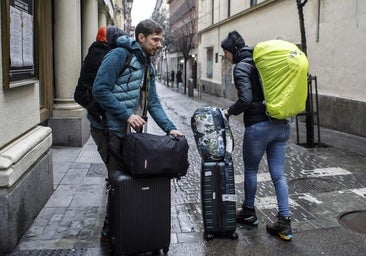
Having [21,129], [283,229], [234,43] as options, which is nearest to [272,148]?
[283,229]

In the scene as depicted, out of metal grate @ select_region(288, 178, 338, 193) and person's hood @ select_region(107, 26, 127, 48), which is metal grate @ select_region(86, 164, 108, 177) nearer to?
metal grate @ select_region(288, 178, 338, 193)

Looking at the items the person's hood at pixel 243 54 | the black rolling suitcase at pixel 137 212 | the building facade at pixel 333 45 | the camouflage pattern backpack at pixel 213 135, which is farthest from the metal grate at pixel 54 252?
the building facade at pixel 333 45

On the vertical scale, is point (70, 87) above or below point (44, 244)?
above

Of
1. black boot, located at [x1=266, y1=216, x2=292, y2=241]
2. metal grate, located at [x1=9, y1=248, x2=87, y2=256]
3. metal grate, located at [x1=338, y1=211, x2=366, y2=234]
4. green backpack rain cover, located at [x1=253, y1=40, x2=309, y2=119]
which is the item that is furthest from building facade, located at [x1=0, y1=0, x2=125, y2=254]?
metal grate, located at [x1=338, y1=211, x2=366, y2=234]

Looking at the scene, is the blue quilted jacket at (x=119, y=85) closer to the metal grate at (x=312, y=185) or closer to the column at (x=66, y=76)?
the metal grate at (x=312, y=185)

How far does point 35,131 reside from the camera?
4883 millimetres

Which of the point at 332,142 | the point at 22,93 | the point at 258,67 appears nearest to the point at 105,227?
the point at 22,93

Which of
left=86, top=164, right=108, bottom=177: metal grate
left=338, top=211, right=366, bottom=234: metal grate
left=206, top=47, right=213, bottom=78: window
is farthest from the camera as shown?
left=206, top=47, right=213, bottom=78: window

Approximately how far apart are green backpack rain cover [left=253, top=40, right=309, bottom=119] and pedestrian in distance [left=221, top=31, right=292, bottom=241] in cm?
10

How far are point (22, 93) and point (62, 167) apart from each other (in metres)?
2.84

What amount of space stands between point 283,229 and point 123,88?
198 centimetres

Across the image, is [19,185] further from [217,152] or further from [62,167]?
[62,167]

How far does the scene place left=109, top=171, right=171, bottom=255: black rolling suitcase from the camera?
343 centimetres

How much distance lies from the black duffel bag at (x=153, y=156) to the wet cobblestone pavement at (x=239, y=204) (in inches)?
35.3
